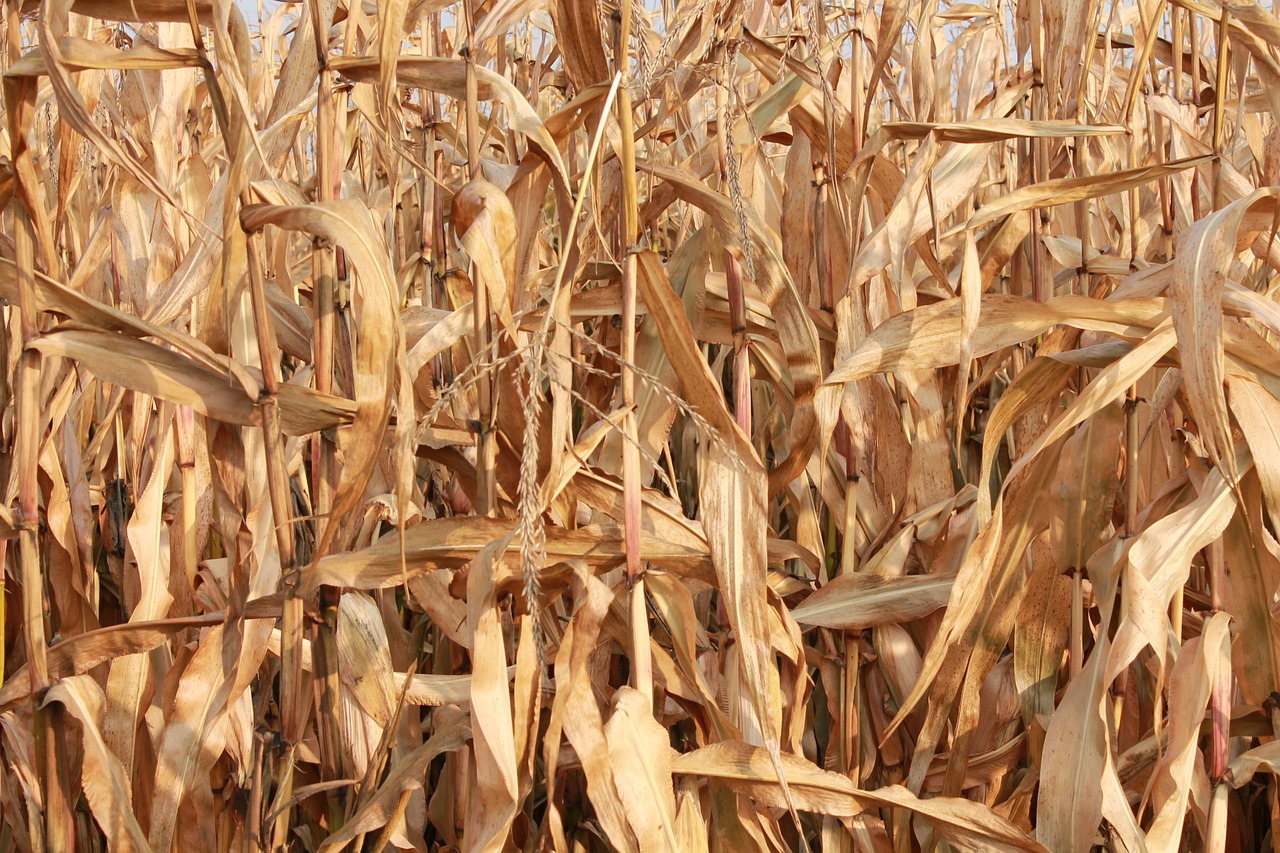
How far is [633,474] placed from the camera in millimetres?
852

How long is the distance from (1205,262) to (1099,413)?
0.26 metres

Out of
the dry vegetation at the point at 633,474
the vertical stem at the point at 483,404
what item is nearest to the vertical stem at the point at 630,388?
the dry vegetation at the point at 633,474

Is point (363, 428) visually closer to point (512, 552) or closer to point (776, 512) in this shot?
point (512, 552)

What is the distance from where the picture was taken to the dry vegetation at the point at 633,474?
2.85 feet

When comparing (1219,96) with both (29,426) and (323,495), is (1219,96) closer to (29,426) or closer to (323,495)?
(323,495)

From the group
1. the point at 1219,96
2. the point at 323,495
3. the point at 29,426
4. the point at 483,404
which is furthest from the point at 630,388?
the point at 1219,96

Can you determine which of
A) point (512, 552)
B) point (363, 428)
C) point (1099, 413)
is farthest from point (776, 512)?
point (363, 428)

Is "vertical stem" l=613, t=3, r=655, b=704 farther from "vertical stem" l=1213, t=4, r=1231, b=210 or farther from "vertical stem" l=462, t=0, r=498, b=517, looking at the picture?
"vertical stem" l=1213, t=4, r=1231, b=210

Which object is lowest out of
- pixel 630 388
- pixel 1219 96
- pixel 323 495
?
pixel 323 495

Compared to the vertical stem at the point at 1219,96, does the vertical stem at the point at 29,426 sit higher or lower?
lower

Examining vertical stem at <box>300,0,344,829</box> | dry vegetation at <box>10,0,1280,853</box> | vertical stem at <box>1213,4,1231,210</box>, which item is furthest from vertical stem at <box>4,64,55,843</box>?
vertical stem at <box>1213,4,1231,210</box>

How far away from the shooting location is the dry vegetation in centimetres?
87

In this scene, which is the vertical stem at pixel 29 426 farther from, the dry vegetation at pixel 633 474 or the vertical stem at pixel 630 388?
the vertical stem at pixel 630 388

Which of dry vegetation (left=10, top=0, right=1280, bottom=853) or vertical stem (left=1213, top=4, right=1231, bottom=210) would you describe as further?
vertical stem (left=1213, top=4, right=1231, bottom=210)
